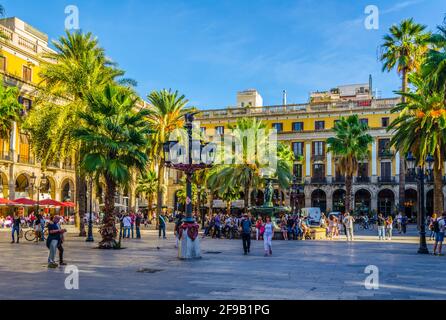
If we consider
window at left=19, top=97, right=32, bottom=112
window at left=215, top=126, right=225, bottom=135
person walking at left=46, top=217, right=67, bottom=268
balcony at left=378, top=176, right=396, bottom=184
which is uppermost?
window at left=19, top=97, right=32, bottom=112

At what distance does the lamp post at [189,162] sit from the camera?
1756 cm

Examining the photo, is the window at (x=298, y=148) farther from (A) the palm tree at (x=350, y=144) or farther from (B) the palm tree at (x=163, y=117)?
(B) the palm tree at (x=163, y=117)

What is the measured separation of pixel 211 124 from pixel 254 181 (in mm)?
32778

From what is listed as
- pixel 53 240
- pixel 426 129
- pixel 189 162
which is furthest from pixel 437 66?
pixel 53 240

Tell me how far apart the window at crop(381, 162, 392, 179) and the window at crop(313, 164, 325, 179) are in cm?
799

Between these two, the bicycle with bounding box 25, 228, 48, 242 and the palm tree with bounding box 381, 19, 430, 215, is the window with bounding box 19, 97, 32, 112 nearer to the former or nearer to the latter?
the bicycle with bounding box 25, 228, 48, 242

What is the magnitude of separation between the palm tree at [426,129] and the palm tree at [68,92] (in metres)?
19.1

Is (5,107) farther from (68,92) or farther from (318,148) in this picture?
(318,148)

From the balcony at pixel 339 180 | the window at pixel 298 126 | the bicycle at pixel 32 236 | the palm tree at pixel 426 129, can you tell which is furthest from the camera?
the window at pixel 298 126

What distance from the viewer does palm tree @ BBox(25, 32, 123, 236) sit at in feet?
95.0

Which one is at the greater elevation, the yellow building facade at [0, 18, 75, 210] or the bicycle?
the yellow building facade at [0, 18, 75, 210]

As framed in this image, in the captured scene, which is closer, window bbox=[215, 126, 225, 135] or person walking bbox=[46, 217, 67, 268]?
person walking bbox=[46, 217, 67, 268]

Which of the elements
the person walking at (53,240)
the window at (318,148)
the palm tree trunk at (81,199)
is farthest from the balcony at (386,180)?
the person walking at (53,240)

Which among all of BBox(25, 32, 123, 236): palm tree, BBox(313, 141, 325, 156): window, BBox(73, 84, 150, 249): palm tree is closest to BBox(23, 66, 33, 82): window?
BBox(25, 32, 123, 236): palm tree
